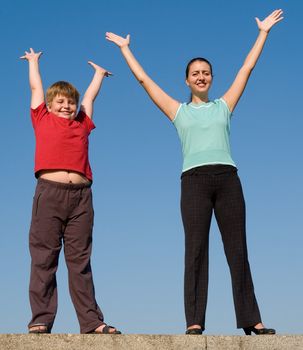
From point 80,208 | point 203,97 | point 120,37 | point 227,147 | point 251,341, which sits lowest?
point 251,341

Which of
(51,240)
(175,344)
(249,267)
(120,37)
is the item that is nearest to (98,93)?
(120,37)

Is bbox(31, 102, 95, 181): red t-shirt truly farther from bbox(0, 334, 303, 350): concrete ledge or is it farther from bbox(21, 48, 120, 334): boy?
bbox(0, 334, 303, 350): concrete ledge

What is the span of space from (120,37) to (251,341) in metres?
3.54

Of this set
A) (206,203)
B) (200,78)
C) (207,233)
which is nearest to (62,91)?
(200,78)

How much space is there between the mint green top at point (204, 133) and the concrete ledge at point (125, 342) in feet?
5.80

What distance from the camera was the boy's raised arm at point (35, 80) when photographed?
24.8 feet

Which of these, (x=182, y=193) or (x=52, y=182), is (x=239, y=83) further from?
(x=52, y=182)

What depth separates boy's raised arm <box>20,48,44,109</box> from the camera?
7.57 meters

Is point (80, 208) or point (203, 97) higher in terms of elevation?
point (203, 97)

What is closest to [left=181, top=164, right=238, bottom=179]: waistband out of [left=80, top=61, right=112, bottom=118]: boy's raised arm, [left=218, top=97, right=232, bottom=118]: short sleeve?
[left=218, top=97, right=232, bottom=118]: short sleeve

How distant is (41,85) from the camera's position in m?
7.65

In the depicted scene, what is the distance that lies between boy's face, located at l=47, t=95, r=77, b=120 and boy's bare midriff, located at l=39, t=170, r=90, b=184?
0.61 meters

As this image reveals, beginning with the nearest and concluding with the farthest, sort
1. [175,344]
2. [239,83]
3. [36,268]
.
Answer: [175,344], [36,268], [239,83]

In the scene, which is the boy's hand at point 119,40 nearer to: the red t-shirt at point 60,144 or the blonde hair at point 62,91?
the blonde hair at point 62,91
